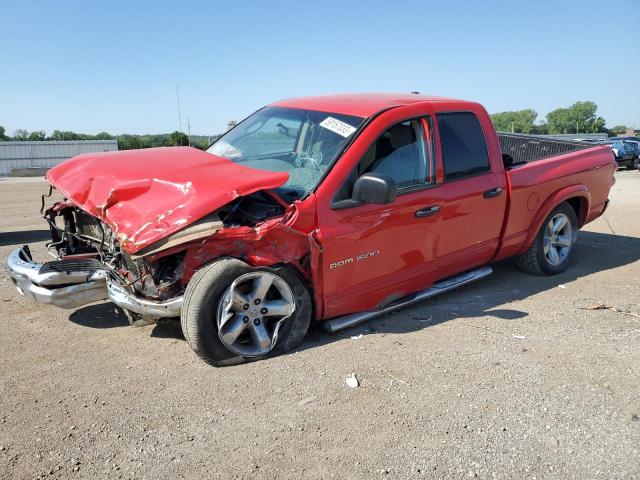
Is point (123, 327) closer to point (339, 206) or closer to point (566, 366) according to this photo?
point (339, 206)

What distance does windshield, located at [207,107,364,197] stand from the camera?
13.6ft

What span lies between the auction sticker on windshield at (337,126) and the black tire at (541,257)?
264cm

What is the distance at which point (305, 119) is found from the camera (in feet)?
15.3

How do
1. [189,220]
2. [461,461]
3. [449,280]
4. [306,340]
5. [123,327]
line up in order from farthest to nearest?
[449,280]
[123,327]
[306,340]
[189,220]
[461,461]

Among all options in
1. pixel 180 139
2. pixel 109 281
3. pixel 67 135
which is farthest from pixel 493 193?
pixel 67 135

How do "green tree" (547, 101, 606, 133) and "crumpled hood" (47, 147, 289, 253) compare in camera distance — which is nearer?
"crumpled hood" (47, 147, 289, 253)

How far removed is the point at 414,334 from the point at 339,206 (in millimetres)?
1189

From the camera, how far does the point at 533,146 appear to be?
21.5 ft

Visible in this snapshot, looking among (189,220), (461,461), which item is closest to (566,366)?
(461,461)

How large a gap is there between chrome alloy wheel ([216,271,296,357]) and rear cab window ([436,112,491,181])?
184 centimetres

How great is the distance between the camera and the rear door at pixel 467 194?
4.64m

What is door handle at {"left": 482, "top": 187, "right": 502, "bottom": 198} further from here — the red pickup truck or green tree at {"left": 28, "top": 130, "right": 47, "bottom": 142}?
green tree at {"left": 28, "top": 130, "right": 47, "bottom": 142}

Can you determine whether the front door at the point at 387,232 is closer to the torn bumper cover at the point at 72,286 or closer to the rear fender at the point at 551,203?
the torn bumper cover at the point at 72,286

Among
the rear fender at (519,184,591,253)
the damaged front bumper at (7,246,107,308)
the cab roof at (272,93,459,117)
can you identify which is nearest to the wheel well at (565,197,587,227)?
the rear fender at (519,184,591,253)
